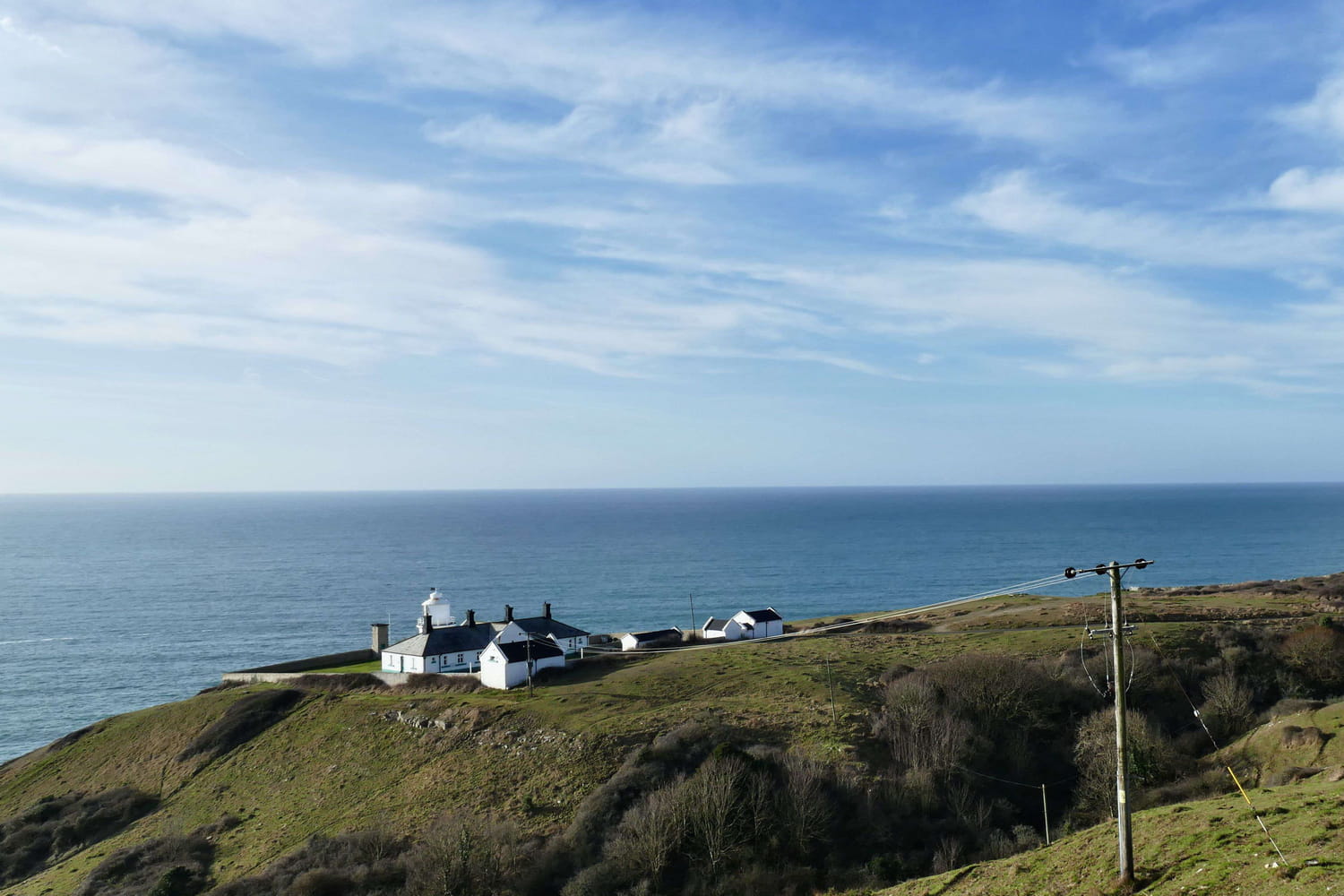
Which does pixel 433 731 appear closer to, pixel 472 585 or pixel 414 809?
pixel 414 809

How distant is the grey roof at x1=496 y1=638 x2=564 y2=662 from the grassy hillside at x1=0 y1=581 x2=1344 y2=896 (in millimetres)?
2285

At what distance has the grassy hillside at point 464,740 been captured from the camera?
4544 cm

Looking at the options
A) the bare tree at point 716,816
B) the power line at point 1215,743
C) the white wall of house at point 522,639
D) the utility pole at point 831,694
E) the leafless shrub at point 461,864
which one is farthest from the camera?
the white wall of house at point 522,639

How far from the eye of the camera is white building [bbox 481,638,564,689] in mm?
62294

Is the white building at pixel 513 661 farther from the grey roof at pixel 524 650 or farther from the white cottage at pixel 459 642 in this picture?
the white cottage at pixel 459 642

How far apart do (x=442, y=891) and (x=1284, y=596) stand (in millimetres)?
81968

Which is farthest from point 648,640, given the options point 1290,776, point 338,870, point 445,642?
point 1290,776

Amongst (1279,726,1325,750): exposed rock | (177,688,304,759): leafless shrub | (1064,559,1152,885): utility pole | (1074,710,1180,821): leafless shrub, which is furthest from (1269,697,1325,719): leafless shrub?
(177,688,304,759): leafless shrub

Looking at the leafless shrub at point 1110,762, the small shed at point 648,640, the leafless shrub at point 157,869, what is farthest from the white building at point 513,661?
the leafless shrub at point 1110,762

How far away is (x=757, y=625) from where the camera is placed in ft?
262

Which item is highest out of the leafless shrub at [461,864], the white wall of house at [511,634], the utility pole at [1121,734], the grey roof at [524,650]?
the utility pole at [1121,734]

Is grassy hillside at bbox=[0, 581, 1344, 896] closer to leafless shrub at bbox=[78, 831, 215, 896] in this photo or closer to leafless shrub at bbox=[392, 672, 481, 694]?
leafless shrub at bbox=[78, 831, 215, 896]

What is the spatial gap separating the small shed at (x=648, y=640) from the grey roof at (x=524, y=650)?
38.5 feet

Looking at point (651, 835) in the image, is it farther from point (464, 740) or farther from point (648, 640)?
point (648, 640)
